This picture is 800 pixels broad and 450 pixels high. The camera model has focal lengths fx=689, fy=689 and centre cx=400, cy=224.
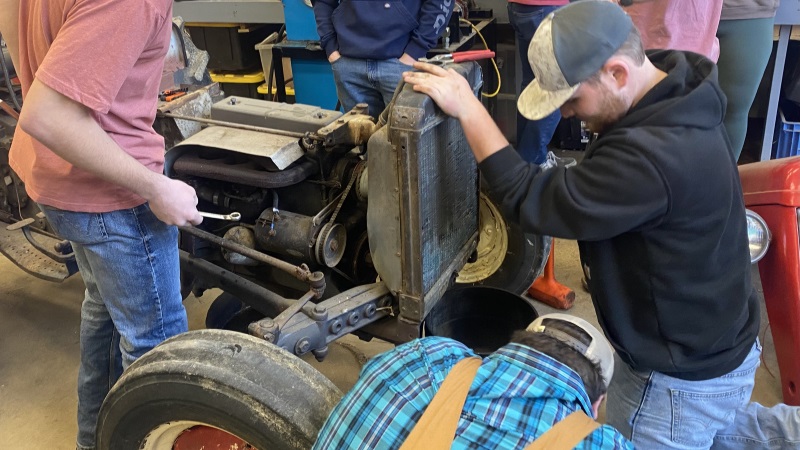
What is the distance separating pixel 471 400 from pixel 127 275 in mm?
1121

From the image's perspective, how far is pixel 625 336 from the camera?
5.35 feet

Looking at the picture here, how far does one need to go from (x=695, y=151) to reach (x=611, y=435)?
0.61 m

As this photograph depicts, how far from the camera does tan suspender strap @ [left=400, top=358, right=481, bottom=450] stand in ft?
3.68

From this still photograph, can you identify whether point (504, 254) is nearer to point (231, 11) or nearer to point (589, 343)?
point (589, 343)

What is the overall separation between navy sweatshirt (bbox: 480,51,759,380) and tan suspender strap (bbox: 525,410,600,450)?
0.47m

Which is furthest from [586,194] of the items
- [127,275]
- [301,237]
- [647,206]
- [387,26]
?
[387,26]

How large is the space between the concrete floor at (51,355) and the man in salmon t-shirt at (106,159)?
625 mm

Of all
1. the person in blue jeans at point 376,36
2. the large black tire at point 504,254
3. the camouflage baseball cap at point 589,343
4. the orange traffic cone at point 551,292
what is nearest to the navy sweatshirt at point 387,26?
the person in blue jeans at point 376,36

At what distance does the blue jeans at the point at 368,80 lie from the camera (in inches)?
129

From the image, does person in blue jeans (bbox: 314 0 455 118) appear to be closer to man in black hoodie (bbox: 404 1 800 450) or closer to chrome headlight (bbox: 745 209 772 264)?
man in black hoodie (bbox: 404 1 800 450)

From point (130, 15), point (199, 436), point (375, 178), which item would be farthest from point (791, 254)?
point (130, 15)

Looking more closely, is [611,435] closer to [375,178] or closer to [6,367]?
[375,178]

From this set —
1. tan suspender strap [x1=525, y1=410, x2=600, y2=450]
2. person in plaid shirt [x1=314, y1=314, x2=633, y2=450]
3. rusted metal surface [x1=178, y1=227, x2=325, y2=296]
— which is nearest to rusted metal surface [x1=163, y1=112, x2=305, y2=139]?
rusted metal surface [x1=178, y1=227, x2=325, y2=296]

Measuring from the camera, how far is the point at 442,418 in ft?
3.71
